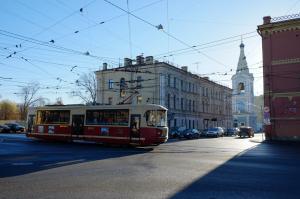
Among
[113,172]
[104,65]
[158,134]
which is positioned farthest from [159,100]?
[113,172]

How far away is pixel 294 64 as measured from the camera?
120 ft

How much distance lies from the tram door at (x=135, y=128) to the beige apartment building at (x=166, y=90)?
1954 cm

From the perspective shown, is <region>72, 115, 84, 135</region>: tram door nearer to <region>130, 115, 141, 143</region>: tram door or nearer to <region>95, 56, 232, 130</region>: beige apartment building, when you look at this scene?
<region>130, 115, 141, 143</region>: tram door

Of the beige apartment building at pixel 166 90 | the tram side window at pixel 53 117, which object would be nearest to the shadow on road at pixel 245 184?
the tram side window at pixel 53 117

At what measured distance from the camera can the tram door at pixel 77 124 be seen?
89.3ft

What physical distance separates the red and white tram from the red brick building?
17.1 m

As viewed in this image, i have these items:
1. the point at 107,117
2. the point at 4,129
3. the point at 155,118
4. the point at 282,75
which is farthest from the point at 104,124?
the point at 4,129

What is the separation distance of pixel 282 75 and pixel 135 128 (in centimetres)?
2068

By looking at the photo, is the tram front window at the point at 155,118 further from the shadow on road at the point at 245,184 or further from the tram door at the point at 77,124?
the shadow on road at the point at 245,184

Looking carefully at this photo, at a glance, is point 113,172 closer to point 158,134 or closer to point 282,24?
point 158,134

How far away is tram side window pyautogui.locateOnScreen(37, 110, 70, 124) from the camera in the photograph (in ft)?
93.1

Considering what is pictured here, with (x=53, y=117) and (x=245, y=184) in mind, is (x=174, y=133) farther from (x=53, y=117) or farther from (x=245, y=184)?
(x=245, y=184)

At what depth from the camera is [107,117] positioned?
2578 centimetres

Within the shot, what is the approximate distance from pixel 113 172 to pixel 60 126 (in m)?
17.9
